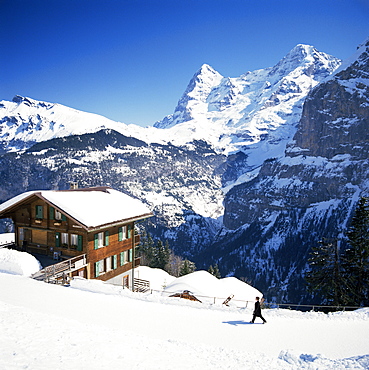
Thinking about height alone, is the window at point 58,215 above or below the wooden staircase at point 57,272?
above

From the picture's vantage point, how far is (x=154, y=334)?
53.5ft

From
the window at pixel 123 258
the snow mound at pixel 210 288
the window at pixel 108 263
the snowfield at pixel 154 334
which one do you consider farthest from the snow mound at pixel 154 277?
the snowfield at pixel 154 334

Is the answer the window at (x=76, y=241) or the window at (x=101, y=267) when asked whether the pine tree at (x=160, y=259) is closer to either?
the window at (x=101, y=267)

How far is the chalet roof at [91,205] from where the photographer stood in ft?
99.1

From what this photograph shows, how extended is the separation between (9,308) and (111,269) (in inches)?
671

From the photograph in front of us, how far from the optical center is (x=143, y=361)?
487 inches

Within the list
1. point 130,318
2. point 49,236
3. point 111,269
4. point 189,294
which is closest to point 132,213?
point 111,269

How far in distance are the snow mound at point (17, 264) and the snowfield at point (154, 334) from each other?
252cm

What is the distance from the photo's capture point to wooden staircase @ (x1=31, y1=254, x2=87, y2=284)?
87.6ft

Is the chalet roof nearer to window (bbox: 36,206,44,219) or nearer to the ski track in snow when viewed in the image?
window (bbox: 36,206,44,219)

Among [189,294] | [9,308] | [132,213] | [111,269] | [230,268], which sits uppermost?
[132,213]

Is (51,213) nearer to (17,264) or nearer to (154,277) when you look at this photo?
(17,264)

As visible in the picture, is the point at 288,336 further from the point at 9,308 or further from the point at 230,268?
the point at 230,268

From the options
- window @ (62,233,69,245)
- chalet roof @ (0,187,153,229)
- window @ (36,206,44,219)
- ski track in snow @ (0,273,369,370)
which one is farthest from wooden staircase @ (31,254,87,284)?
window @ (36,206,44,219)
